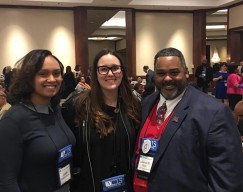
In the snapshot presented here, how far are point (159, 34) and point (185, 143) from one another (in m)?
11.6

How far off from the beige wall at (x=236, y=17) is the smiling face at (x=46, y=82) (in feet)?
36.5

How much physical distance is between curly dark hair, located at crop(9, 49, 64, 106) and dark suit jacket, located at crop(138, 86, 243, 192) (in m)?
0.75

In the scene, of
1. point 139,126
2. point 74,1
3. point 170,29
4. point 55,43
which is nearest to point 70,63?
point 55,43

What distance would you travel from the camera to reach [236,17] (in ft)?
38.7

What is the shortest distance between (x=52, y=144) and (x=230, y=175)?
895 mm

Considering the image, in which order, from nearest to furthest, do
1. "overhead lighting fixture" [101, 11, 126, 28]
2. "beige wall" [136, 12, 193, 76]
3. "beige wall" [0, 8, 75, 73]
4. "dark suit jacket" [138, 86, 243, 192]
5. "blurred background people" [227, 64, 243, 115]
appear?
"dark suit jacket" [138, 86, 243, 192] → "blurred background people" [227, 64, 243, 115] → "beige wall" [0, 8, 75, 73] → "beige wall" [136, 12, 193, 76] → "overhead lighting fixture" [101, 11, 126, 28]

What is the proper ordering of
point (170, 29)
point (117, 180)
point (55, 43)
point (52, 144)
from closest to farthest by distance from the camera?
point (52, 144), point (117, 180), point (55, 43), point (170, 29)

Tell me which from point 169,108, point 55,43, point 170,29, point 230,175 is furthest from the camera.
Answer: point 170,29

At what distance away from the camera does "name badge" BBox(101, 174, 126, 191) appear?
1.93 meters

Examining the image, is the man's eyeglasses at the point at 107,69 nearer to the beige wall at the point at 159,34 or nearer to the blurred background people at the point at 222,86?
the blurred background people at the point at 222,86

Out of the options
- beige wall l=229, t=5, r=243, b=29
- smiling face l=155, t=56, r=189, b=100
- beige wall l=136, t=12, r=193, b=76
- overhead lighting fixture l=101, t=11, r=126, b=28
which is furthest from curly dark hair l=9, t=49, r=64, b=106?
overhead lighting fixture l=101, t=11, r=126, b=28

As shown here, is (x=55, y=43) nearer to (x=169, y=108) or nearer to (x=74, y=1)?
(x=74, y=1)

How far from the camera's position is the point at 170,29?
42.6 ft

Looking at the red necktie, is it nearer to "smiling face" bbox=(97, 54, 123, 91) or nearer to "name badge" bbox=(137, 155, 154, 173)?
"name badge" bbox=(137, 155, 154, 173)
